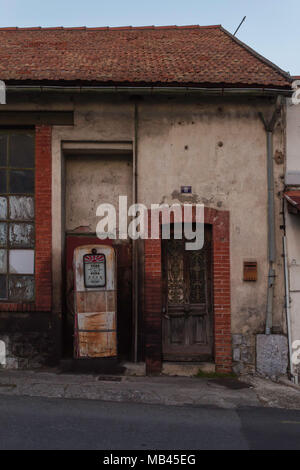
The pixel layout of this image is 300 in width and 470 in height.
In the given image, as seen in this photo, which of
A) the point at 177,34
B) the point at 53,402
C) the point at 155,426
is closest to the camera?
the point at 155,426

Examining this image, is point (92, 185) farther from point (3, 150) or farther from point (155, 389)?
point (155, 389)

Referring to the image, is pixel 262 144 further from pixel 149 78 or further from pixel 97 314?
pixel 97 314

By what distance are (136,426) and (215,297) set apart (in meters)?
3.20

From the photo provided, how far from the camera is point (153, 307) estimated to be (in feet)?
25.3

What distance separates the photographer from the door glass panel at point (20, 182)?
313 inches

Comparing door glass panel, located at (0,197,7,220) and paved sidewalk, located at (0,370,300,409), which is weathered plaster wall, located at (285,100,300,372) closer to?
paved sidewalk, located at (0,370,300,409)

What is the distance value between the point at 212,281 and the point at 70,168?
134 inches

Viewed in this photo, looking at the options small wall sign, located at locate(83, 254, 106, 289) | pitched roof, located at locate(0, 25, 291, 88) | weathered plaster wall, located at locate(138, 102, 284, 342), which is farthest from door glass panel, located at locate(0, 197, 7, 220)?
weathered plaster wall, located at locate(138, 102, 284, 342)

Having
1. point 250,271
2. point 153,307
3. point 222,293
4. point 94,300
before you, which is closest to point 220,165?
point 250,271

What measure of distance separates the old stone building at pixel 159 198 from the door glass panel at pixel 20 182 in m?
0.02

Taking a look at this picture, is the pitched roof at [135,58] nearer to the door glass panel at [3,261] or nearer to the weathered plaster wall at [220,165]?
the weathered plaster wall at [220,165]

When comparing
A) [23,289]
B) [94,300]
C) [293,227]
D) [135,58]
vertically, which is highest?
[135,58]

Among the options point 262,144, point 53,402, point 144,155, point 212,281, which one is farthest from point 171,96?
point 53,402

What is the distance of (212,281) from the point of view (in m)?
7.94
